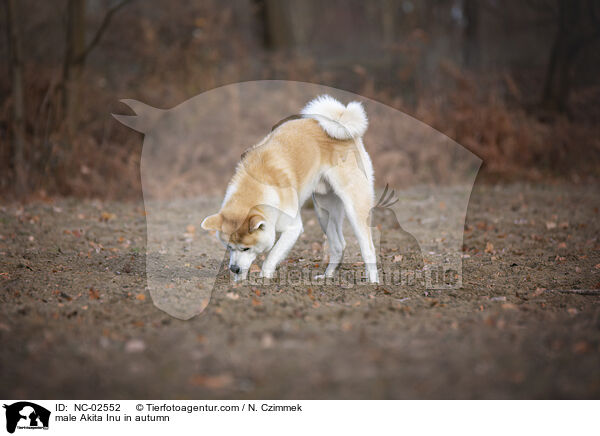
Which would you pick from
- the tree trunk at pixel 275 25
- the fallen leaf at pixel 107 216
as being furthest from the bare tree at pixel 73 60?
the tree trunk at pixel 275 25

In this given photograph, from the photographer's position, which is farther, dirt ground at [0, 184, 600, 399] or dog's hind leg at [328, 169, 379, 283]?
dog's hind leg at [328, 169, 379, 283]

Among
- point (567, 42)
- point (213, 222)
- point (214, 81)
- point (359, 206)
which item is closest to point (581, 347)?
point (359, 206)

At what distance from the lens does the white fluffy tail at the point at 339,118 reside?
573 cm

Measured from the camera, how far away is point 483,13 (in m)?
18.2

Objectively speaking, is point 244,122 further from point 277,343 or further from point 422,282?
point 277,343

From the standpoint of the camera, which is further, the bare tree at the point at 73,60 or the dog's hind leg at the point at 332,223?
the bare tree at the point at 73,60

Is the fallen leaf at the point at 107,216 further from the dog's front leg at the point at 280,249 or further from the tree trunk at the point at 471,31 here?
the tree trunk at the point at 471,31

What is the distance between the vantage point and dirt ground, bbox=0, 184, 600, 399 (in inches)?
123

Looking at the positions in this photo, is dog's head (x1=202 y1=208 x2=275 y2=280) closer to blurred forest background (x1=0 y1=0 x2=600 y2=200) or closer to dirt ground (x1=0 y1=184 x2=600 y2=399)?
dirt ground (x1=0 y1=184 x2=600 y2=399)

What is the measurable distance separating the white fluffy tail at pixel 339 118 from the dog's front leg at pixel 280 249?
1069 mm

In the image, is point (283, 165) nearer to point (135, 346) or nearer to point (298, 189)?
point (298, 189)

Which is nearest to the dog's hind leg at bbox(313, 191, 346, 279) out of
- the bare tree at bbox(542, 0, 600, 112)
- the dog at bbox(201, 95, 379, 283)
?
the dog at bbox(201, 95, 379, 283)

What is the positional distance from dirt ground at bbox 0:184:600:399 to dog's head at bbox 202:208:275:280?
25 cm

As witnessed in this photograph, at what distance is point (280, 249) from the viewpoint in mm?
5426
